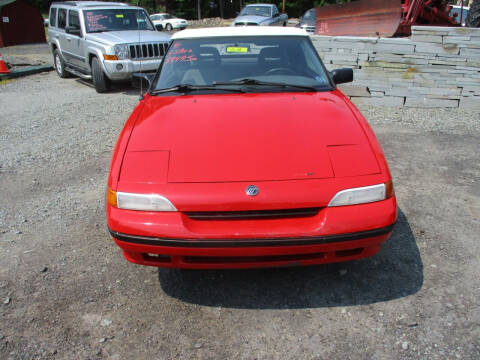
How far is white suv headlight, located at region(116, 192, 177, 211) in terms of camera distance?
2.30 metres

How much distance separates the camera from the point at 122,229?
7.66 ft

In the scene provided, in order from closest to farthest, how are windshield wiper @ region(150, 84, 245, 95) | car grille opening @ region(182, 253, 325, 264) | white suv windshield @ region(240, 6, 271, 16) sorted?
car grille opening @ region(182, 253, 325, 264) → windshield wiper @ region(150, 84, 245, 95) → white suv windshield @ region(240, 6, 271, 16)

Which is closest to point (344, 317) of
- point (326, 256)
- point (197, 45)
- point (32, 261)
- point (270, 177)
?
point (326, 256)

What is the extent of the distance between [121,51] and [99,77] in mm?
871

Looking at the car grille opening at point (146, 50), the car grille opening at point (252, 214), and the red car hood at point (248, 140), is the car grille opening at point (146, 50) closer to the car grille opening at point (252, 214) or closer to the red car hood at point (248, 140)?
the red car hood at point (248, 140)

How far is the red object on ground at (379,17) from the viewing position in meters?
8.43

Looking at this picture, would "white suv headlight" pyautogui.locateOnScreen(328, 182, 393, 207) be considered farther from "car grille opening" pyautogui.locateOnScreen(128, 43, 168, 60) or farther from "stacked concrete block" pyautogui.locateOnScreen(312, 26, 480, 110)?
"car grille opening" pyautogui.locateOnScreen(128, 43, 168, 60)

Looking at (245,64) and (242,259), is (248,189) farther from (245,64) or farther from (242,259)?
(245,64)

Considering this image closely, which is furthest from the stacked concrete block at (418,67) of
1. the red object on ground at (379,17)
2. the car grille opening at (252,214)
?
the car grille opening at (252,214)

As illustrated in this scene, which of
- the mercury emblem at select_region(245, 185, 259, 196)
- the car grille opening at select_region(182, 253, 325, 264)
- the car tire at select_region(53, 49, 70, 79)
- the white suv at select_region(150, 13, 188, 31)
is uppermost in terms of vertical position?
the mercury emblem at select_region(245, 185, 259, 196)

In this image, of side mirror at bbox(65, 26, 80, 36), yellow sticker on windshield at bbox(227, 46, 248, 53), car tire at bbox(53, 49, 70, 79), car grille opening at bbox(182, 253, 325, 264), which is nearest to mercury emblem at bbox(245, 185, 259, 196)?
car grille opening at bbox(182, 253, 325, 264)

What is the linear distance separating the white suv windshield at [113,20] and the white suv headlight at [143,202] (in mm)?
8245

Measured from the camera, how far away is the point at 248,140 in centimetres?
267

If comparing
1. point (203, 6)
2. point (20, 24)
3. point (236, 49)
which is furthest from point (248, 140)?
point (203, 6)
